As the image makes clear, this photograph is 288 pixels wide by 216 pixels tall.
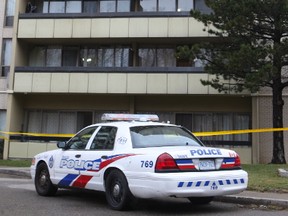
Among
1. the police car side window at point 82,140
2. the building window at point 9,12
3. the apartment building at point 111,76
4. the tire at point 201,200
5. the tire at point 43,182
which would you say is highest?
the building window at point 9,12

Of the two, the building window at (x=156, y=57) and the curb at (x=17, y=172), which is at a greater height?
the building window at (x=156, y=57)

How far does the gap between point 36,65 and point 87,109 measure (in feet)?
11.9

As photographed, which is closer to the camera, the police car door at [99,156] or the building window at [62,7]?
the police car door at [99,156]

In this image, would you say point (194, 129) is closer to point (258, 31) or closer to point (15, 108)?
point (258, 31)

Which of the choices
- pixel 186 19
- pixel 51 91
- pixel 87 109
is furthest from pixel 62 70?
pixel 186 19

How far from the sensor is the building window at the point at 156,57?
21.9m

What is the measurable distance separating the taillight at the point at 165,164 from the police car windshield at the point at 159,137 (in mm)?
704

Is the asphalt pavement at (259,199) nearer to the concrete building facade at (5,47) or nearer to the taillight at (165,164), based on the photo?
the taillight at (165,164)

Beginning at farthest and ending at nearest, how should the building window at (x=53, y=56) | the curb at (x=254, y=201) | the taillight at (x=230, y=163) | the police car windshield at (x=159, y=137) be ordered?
the building window at (x=53, y=56) < the curb at (x=254, y=201) < the police car windshield at (x=159, y=137) < the taillight at (x=230, y=163)

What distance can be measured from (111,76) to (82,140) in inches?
468

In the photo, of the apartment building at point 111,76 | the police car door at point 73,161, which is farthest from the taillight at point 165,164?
the apartment building at point 111,76

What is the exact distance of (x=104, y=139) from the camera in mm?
8289

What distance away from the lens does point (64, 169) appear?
29.2 feet

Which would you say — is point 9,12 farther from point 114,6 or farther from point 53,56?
point 114,6
